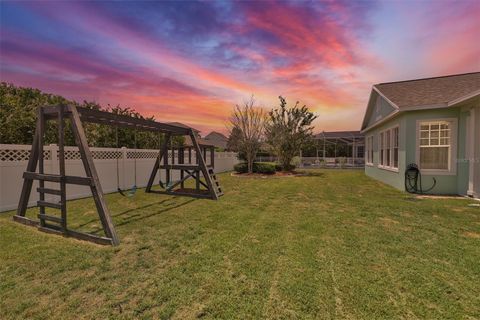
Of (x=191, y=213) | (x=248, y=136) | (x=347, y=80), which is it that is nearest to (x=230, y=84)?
(x=248, y=136)

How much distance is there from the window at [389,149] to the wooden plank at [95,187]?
1047cm

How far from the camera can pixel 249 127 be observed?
1686cm

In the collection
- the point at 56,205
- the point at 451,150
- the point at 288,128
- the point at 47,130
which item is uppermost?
the point at 288,128

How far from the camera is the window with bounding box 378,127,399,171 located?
10275 millimetres

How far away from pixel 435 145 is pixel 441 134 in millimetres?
435

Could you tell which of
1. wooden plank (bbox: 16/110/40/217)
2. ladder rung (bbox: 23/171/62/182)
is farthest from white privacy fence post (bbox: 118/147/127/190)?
ladder rung (bbox: 23/171/62/182)

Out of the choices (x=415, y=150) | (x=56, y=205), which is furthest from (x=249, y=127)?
(x=56, y=205)

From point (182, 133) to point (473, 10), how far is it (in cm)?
1005

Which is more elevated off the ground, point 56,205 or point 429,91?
point 429,91

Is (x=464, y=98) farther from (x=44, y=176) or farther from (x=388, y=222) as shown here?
(x=44, y=176)

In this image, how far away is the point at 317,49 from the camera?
944 centimetres

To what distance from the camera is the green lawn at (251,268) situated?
7.38ft

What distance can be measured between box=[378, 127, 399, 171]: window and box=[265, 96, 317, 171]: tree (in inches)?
217

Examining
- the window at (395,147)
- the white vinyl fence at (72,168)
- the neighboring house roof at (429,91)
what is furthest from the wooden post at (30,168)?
the window at (395,147)
